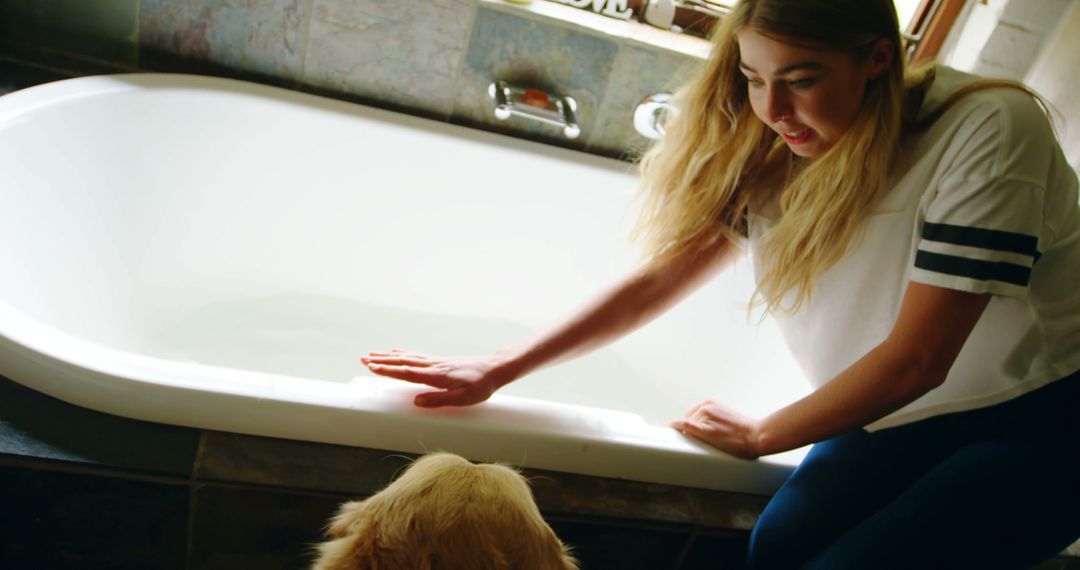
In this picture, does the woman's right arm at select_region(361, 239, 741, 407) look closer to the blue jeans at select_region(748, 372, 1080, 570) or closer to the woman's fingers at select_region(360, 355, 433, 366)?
the woman's fingers at select_region(360, 355, 433, 366)

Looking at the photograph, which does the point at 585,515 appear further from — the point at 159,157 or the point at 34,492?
the point at 159,157

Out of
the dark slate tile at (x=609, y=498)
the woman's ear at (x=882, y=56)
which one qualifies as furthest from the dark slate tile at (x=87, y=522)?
the woman's ear at (x=882, y=56)

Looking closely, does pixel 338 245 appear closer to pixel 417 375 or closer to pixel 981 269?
pixel 417 375

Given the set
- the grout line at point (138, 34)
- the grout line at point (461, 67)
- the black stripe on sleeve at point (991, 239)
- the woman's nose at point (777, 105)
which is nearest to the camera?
the black stripe on sleeve at point (991, 239)

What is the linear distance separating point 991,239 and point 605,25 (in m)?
1.06

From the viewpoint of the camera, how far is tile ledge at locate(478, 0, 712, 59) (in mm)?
1612

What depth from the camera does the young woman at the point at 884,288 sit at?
2.77 ft

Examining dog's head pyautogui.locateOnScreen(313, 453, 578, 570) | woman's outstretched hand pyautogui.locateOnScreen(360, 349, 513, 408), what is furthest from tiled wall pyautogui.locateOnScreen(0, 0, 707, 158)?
dog's head pyautogui.locateOnScreen(313, 453, 578, 570)

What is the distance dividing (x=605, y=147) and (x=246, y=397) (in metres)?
1.11

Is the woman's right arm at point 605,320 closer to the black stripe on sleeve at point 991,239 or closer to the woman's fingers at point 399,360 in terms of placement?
the woman's fingers at point 399,360

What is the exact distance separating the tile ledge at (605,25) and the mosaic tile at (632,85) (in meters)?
0.02

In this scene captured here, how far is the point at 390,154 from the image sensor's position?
165 cm

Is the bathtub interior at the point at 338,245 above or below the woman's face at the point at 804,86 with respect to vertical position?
below

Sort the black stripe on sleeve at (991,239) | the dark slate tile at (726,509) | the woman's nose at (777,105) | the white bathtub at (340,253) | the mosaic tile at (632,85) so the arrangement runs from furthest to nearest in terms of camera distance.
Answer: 1. the mosaic tile at (632,85)
2. the white bathtub at (340,253)
3. the dark slate tile at (726,509)
4. the woman's nose at (777,105)
5. the black stripe on sleeve at (991,239)
